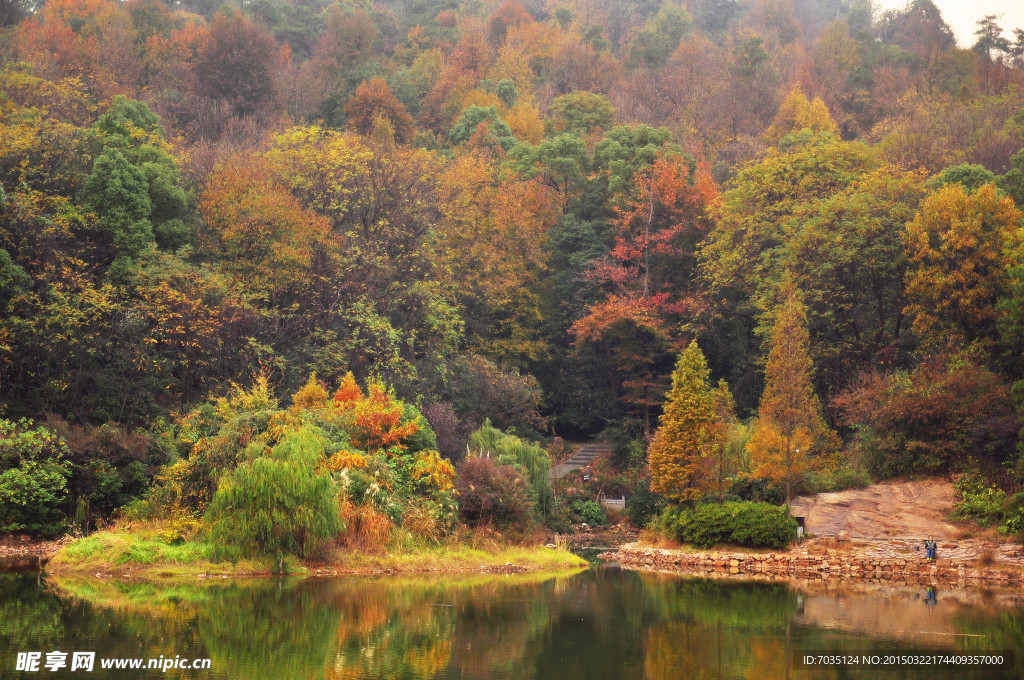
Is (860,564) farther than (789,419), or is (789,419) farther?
(789,419)

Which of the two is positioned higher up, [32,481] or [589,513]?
[32,481]

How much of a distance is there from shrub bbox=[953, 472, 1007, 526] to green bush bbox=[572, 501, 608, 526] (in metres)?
15.1

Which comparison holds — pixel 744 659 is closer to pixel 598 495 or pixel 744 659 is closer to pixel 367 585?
pixel 367 585

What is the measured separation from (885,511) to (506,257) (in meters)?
24.5

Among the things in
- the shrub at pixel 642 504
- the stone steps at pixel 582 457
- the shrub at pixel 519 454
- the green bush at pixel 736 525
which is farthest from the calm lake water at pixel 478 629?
the stone steps at pixel 582 457

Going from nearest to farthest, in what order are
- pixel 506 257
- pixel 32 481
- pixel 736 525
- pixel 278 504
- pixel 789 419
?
pixel 278 504 < pixel 32 481 < pixel 736 525 < pixel 789 419 < pixel 506 257

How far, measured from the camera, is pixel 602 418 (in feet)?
167

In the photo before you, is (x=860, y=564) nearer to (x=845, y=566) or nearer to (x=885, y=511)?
(x=845, y=566)

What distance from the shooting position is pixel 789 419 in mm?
32969

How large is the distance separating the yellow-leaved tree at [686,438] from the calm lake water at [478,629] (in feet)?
27.4

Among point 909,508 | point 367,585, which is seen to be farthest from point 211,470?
point 909,508

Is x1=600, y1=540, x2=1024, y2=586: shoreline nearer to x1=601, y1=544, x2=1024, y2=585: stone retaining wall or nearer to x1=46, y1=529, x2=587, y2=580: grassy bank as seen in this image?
x1=601, y1=544, x2=1024, y2=585: stone retaining wall

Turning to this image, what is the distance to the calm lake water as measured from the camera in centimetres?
1432

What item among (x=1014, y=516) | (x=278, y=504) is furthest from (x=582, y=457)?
(x=278, y=504)
